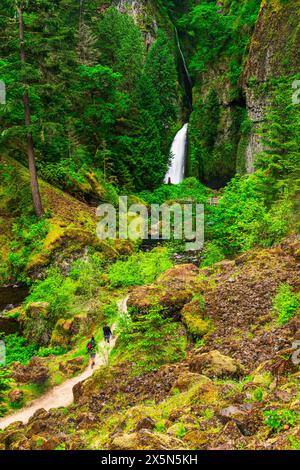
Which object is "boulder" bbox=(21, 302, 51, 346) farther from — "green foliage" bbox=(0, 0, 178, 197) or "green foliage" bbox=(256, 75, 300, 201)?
A: "green foliage" bbox=(256, 75, 300, 201)

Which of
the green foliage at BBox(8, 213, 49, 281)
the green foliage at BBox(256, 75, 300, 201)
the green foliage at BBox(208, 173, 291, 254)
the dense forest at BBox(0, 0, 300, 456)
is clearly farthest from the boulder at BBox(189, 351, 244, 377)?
the green foliage at BBox(256, 75, 300, 201)

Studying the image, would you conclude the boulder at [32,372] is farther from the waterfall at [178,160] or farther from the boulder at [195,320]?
the waterfall at [178,160]

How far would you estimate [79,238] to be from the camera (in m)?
21.5

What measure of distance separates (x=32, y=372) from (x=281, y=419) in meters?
9.27

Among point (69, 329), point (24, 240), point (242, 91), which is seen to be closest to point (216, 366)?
point (69, 329)

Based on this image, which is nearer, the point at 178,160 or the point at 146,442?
the point at 146,442

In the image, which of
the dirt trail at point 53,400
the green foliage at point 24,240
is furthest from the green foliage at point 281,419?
the green foliage at point 24,240

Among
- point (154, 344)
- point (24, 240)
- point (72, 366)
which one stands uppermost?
point (24, 240)

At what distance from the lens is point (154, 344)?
1098cm

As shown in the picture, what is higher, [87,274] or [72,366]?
[87,274]

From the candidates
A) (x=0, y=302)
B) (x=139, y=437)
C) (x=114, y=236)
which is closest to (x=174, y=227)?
(x=114, y=236)

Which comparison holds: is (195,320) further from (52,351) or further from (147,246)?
(147,246)

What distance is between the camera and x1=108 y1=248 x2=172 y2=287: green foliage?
62.8 feet

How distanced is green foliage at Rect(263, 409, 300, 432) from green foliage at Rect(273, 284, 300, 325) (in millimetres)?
4488
